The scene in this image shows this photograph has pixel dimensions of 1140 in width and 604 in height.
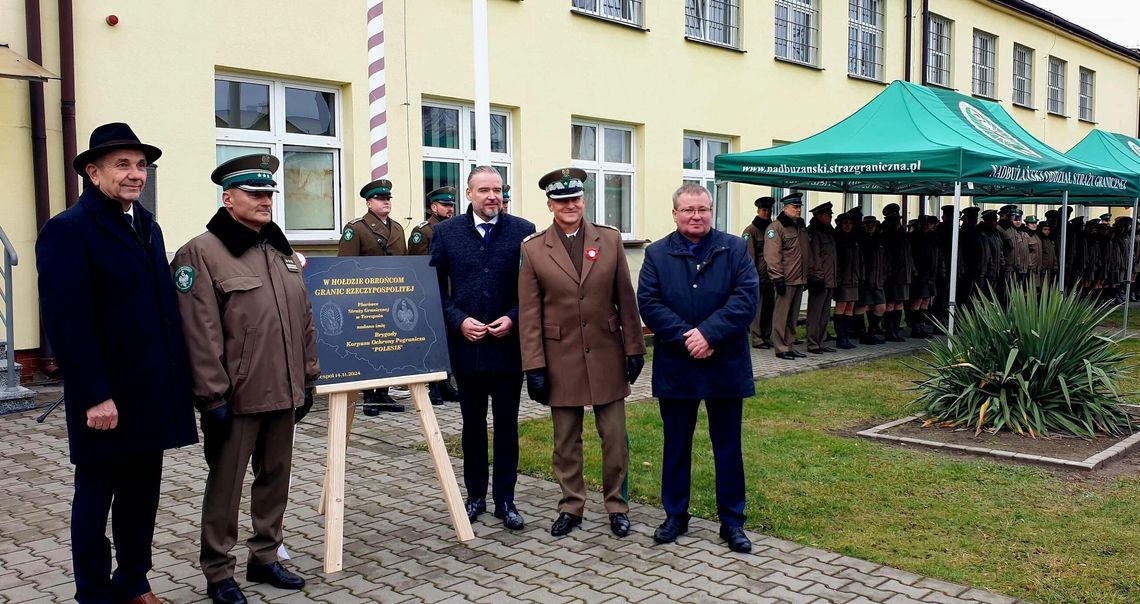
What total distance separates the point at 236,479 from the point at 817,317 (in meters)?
9.85

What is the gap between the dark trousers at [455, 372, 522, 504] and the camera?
5.52 metres

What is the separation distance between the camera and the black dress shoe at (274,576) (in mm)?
4547

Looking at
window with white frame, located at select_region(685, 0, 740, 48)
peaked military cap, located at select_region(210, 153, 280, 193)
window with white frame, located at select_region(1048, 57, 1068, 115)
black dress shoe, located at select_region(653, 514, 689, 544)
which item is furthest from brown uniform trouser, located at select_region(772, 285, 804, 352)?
window with white frame, located at select_region(1048, 57, 1068, 115)

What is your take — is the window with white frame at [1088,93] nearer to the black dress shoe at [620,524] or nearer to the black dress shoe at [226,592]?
the black dress shoe at [620,524]

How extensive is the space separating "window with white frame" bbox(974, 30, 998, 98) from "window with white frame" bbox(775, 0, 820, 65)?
6715 mm

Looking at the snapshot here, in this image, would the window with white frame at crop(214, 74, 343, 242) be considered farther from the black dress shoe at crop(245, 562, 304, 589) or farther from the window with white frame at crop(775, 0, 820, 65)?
the window with white frame at crop(775, 0, 820, 65)

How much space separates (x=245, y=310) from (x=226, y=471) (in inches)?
27.2

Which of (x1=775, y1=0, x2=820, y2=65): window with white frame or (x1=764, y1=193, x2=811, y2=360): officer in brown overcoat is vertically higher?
(x1=775, y1=0, x2=820, y2=65): window with white frame

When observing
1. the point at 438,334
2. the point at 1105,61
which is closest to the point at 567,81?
the point at 438,334

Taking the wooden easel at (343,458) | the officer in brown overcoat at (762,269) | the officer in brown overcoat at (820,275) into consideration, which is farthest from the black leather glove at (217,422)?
the officer in brown overcoat at (820,275)

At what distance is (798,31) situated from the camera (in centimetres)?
1811

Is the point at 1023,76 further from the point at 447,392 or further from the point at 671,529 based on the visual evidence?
the point at 671,529

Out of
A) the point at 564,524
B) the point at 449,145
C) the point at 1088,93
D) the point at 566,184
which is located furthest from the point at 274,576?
the point at 1088,93

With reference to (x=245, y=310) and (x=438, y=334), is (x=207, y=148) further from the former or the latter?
(x=245, y=310)
